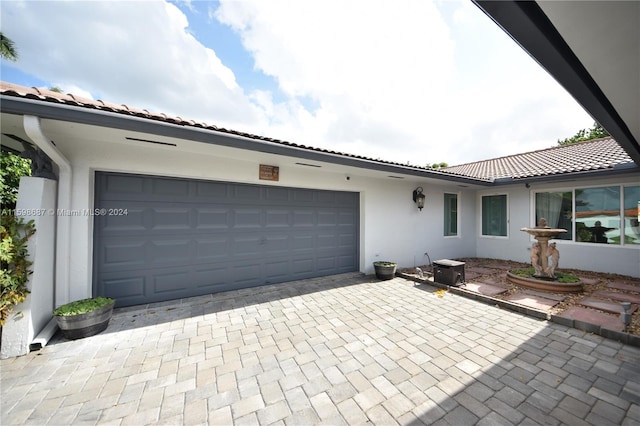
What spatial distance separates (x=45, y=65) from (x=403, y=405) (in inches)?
440

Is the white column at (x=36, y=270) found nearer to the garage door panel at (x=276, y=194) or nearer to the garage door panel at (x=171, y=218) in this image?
the garage door panel at (x=171, y=218)

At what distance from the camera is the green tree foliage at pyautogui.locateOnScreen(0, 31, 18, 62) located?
27.5ft

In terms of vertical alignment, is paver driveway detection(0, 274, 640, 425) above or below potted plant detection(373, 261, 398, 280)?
below

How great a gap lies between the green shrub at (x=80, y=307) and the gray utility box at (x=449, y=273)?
243 inches

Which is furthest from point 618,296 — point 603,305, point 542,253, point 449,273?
point 449,273

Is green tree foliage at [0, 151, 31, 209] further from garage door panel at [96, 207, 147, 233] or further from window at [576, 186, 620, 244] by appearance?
window at [576, 186, 620, 244]

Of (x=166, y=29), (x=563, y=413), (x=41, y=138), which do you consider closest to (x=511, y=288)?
(x=563, y=413)

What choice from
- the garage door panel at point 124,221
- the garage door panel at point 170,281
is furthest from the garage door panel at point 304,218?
the garage door panel at point 124,221

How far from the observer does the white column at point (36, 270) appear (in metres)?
2.68

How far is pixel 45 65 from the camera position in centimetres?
649

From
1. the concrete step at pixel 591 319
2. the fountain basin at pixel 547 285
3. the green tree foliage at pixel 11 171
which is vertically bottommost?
the concrete step at pixel 591 319

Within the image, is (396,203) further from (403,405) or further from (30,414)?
(30,414)

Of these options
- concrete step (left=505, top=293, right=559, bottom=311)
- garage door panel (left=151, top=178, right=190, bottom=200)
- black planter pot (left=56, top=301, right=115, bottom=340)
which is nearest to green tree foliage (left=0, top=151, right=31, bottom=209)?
garage door panel (left=151, top=178, right=190, bottom=200)

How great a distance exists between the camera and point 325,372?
94.9 inches
